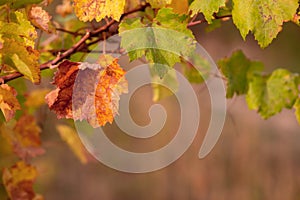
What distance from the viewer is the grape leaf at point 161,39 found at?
3.53 ft

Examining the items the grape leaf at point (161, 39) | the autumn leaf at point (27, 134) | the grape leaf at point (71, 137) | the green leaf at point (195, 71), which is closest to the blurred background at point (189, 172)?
the grape leaf at point (71, 137)

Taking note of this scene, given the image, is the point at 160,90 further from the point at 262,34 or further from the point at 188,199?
the point at 188,199

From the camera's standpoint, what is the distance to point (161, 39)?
3.60 feet

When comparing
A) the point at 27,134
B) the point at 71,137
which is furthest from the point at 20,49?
the point at 71,137

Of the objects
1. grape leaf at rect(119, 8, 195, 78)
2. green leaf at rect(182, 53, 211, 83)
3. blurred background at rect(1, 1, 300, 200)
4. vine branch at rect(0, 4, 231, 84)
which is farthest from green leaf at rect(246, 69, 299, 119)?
blurred background at rect(1, 1, 300, 200)

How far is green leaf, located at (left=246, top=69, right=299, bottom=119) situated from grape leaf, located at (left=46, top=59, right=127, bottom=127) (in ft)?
1.62

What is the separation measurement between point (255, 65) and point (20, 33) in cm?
71

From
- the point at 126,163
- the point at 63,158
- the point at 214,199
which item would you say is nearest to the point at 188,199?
the point at 214,199

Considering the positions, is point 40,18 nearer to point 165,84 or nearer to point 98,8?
point 98,8

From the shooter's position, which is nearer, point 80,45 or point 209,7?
point 209,7

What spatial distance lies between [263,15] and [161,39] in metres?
0.16

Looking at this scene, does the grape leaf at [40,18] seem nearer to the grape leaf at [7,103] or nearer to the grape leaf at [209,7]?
the grape leaf at [7,103]

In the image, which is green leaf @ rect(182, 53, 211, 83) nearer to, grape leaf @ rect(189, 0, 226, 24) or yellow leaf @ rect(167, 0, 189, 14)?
yellow leaf @ rect(167, 0, 189, 14)

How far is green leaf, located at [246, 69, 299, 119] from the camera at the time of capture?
147cm
